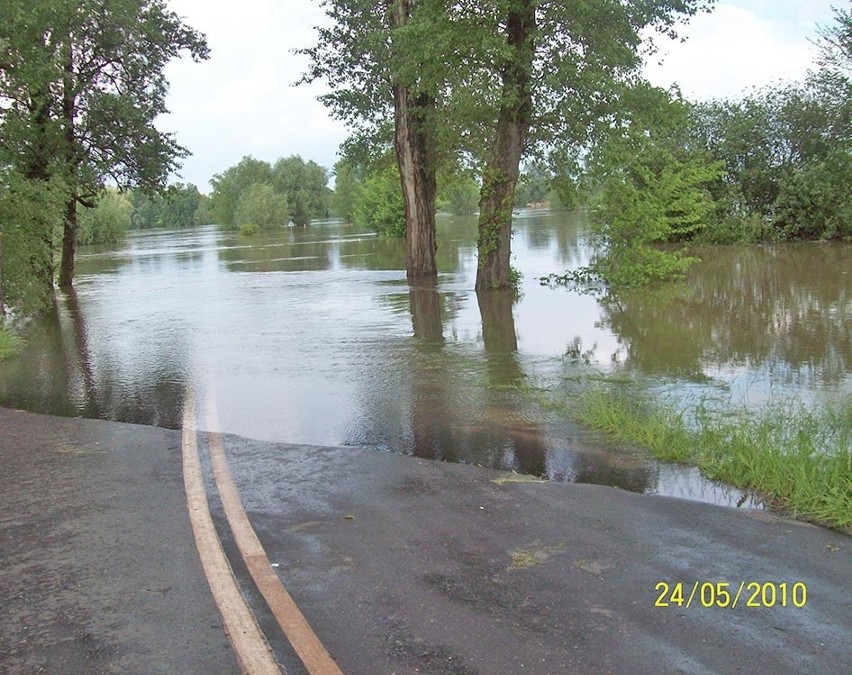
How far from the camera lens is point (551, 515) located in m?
5.39

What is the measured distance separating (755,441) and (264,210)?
106998 millimetres

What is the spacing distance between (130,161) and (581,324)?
780 inches

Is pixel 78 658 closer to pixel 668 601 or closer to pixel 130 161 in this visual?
pixel 668 601

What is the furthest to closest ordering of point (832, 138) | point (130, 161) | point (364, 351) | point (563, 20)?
point (832, 138)
point (130, 161)
point (563, 20)
point (364, 351)

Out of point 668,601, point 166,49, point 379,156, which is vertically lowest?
point 668,601

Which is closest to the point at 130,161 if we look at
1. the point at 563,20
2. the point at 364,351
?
the point at 563,20

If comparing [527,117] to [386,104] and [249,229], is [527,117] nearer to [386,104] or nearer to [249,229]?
[386,104]

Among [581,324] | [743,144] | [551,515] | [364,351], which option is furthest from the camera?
[743,144]

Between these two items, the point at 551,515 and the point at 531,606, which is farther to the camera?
the point at 551,515

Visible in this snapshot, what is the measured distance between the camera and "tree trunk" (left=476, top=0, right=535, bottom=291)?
56.3 ft

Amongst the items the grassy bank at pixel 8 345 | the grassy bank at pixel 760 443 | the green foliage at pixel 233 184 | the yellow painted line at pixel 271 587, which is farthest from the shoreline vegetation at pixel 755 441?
the green foliage at pixel 233 184

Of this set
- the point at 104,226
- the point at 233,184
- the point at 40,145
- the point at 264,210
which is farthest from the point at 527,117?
the point at 233,184

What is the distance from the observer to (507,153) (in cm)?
1931

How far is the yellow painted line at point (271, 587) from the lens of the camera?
11.7ft
